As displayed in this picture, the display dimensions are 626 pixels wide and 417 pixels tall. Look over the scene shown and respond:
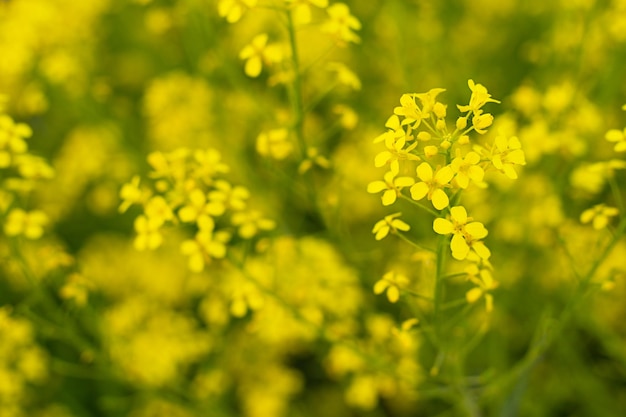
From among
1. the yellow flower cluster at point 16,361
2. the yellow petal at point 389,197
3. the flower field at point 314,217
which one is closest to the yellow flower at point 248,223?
the flower field at point 314,217

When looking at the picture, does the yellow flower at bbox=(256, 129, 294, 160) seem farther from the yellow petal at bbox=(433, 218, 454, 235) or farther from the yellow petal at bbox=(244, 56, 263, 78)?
the yellow petal at bbox=(433, 218, 454, 235)

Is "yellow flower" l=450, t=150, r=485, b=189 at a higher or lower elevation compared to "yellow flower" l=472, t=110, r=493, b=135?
lower

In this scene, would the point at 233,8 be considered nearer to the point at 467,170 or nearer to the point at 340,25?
the point at 340,25

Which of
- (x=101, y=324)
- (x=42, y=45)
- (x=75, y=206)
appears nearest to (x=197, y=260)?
(x=101, y=324)

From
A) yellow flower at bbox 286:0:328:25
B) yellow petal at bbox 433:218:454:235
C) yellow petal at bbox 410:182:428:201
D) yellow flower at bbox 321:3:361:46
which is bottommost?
yellow petal at bbox 433:218:454:235

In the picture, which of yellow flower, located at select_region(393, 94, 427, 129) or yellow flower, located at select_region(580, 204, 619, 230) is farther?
yellow flower, located at select_region(580, 204, 619, 230)

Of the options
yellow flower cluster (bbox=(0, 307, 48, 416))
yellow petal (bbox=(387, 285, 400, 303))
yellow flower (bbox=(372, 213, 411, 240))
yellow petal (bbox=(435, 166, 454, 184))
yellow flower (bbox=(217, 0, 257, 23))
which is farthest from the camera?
yellow flower cluster (bbox=(0, 307, 48, 416))

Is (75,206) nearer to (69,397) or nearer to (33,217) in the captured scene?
(69,397)

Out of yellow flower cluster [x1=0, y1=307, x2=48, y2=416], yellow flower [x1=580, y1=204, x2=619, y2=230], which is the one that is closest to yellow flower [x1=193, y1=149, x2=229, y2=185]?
yellow flower [x1=580, y1=204, x2=619, y2=230]
